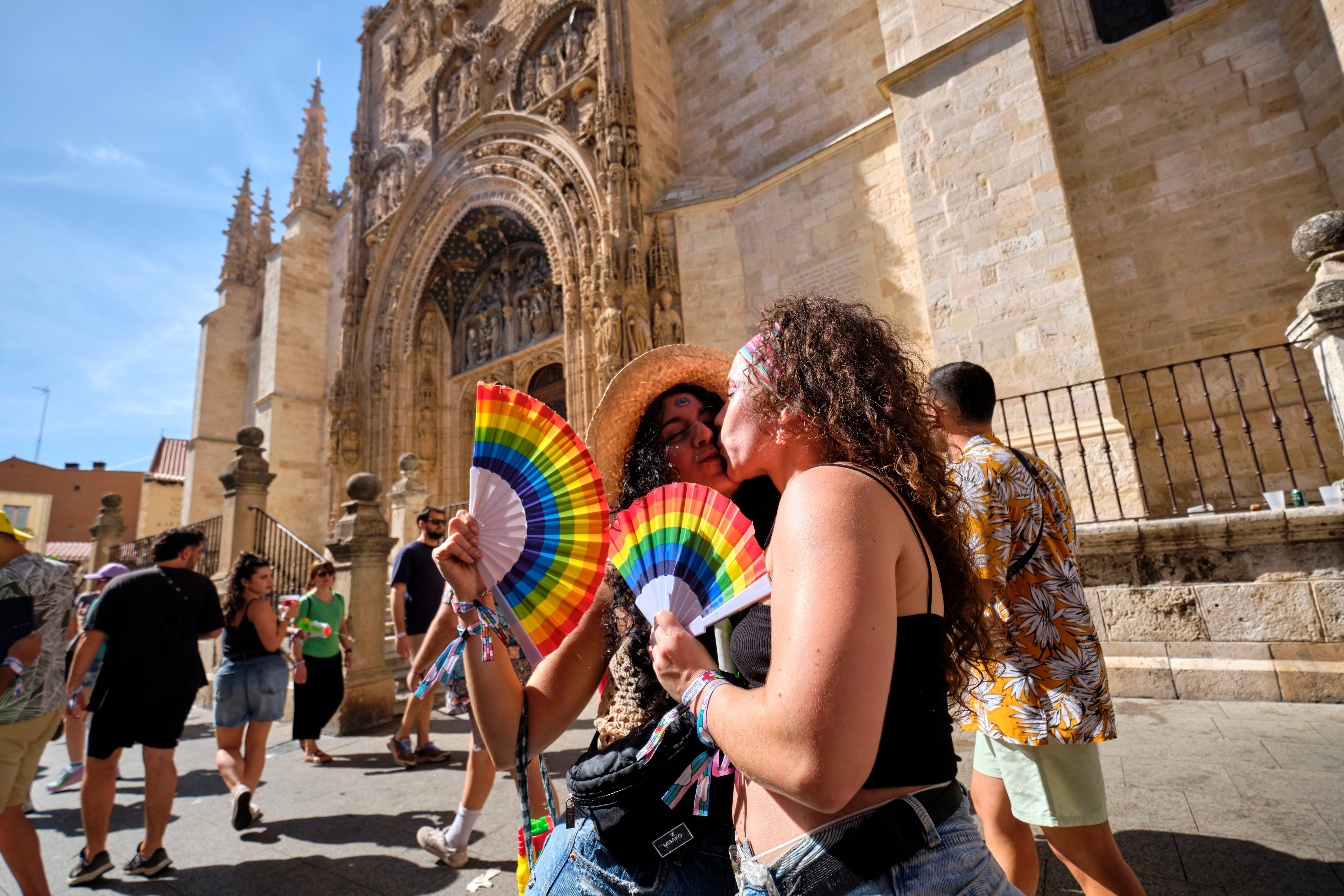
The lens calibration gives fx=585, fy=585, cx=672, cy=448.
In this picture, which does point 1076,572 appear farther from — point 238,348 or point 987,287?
point 238,348

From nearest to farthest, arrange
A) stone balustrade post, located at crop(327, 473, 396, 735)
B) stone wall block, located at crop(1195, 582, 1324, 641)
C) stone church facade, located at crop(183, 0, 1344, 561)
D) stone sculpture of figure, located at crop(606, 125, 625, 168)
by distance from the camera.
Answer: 1. stone wall block, located at crop(1195, 582, 1324, 641)
2. stone balustrade post, located at crop(327, 473, 396, 735)
3. stone church facade, located at crop(183, 0, 1344, 561)
4. stone sculpture of figure, located at crop(606, 125, 625, 168)

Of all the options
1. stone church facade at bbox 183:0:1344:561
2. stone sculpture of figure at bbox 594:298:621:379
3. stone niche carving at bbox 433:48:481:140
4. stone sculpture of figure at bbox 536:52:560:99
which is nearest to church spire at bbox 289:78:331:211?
stone church facade at bbox 183:0:1344:561

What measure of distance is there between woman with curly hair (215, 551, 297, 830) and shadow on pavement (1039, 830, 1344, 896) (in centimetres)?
406

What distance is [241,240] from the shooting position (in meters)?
21.7

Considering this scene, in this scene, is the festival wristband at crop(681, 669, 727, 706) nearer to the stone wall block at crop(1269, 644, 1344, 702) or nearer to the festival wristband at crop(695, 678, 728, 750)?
the festival wristband at crop(695, 678, 728, 750)

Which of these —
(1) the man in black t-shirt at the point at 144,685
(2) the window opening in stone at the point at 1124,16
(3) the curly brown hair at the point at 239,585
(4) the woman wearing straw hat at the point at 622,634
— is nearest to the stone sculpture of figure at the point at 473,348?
(3) the curly brown hair at the point at 239,585

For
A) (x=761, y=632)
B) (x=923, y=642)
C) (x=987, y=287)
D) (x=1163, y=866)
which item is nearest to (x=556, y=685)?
(x=761, y=632)

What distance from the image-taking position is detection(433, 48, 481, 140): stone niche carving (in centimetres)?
1285

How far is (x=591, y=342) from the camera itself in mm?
9453

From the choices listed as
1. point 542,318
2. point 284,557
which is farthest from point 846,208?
point 284,557

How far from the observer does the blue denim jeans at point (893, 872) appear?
0.78 meters

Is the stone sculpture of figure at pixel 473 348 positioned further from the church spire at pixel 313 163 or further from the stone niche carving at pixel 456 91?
the church spire at pixel 313 163

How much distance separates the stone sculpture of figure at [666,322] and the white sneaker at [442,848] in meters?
6.98

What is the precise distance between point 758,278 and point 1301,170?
5.78m
